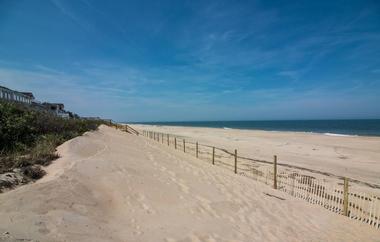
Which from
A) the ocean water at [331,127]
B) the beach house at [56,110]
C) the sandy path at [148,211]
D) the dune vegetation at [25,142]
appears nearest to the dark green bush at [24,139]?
the dune vegetation at [25,142]

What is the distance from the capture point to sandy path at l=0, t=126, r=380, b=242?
4129 mm

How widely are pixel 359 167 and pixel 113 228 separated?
18.3 m

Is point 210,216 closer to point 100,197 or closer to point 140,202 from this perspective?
point 140,202

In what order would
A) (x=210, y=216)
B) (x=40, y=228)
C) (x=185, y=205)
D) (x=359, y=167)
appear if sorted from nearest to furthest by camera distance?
(x=40, y=228) < (x=210, y=216) < (x=185, y=205) < (x=359, y=167)

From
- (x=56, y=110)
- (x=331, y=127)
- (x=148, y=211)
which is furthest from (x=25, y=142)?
(x=331, y=127)

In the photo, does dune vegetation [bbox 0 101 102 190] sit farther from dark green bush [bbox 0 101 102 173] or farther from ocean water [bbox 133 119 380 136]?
ocean water [bbox 133 119 380 136]

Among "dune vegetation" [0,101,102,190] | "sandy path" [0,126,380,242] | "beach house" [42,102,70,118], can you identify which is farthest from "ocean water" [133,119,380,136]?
"dune vegetation" [0,101,102,190]

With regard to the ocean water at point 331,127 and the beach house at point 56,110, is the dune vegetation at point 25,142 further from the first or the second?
the ocean water at point 331,127

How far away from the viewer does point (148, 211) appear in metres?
5.80

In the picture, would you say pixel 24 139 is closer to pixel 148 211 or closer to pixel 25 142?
pixel 25 142

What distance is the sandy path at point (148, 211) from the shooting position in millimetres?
4129

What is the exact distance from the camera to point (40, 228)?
3.68 m

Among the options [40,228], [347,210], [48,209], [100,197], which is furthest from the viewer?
[347,210]

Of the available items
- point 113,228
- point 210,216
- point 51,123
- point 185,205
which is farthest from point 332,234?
point 51,123
